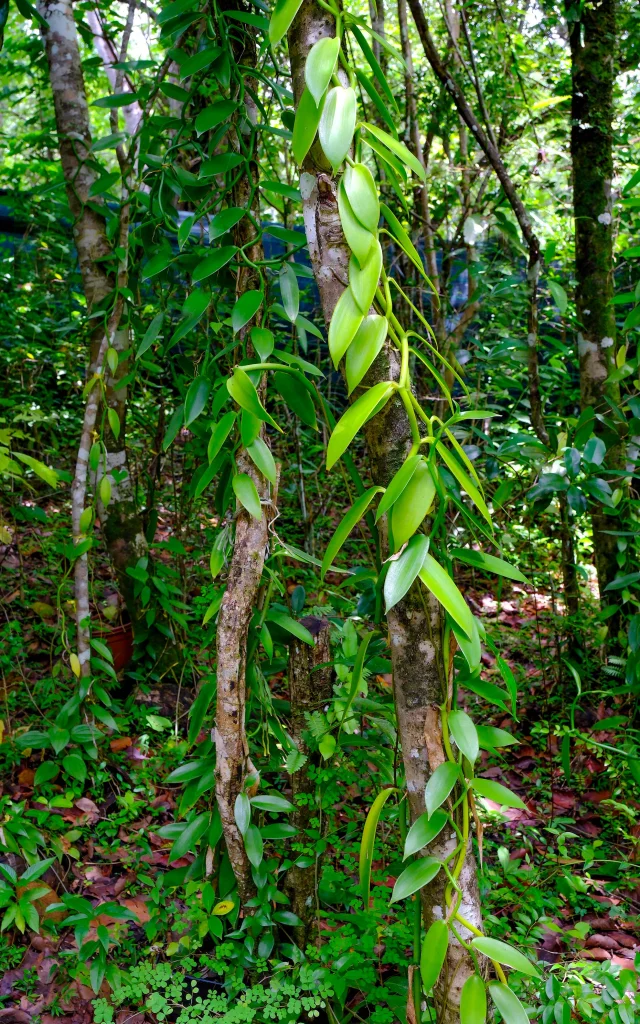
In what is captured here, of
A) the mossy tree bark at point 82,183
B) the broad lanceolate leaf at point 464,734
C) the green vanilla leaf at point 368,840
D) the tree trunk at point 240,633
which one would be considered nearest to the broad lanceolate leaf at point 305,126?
the tree trunk at point 240,633

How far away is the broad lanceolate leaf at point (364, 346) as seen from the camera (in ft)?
2.50

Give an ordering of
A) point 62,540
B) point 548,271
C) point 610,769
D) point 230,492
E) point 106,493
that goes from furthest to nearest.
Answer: point 548,271
point 62,540
point 610,769
point 106,493
point 230,492

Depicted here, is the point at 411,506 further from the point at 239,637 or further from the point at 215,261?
the point at 215,261

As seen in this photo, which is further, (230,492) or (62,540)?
(62,540)

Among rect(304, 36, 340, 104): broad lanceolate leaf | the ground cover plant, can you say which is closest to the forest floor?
the ground cover plant

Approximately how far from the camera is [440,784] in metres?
0.82

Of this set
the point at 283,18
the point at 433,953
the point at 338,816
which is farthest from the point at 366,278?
the point at 338,816

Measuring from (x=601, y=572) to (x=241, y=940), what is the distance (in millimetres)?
1296

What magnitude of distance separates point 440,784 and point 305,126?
67 cm

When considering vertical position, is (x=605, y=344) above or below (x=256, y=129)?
below

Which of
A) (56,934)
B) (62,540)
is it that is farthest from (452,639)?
(62,540)

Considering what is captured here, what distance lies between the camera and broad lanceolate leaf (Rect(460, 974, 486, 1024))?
82 centimetres

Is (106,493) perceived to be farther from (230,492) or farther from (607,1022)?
(607,1022)

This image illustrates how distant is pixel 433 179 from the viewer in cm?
254
